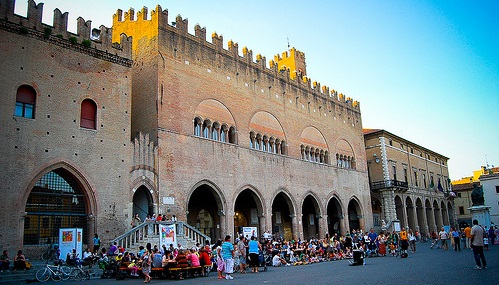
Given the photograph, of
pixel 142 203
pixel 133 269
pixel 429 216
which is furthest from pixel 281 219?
pixel 429 216

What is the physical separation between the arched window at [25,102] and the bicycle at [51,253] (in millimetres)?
4834

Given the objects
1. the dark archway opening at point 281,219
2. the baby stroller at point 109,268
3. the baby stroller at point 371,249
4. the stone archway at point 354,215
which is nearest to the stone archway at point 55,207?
the baby stroller at point 109,268

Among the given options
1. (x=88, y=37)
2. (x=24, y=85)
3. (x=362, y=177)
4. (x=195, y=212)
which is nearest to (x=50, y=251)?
(x=24, y=85)

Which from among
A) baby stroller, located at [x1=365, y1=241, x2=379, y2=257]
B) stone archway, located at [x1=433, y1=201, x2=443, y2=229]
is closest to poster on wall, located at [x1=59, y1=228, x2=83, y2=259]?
baby stroller, located at [x1=365, y1=241, x2=379, y2=257]

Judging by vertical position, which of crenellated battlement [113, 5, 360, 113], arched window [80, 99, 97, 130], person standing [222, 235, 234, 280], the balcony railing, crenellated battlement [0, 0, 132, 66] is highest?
crenellated battlement [113, 5, 360, 113]

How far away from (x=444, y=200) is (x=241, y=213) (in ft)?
113

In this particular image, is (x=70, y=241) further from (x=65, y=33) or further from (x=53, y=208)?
(x=65, y=33)

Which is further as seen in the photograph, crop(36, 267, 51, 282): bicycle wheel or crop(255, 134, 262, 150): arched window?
crop(255, 134, 262, 150): arched window

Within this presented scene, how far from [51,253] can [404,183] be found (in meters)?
33.9

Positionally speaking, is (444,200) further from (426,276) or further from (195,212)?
(426,276)

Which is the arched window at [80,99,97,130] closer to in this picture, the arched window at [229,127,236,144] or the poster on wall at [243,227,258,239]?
the arched window at [229,127,236,144]

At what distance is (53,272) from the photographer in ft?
44.1

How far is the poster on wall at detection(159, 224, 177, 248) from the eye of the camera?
1734 cm

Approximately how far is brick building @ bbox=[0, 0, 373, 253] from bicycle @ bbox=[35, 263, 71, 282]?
93.3 inches
